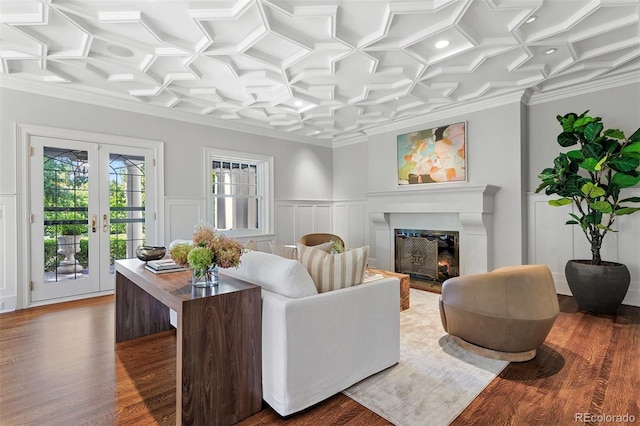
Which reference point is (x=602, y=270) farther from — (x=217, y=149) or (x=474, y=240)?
(x=217, y=149)

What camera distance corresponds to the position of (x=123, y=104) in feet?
14.2

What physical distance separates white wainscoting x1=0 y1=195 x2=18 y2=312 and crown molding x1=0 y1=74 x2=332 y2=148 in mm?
1297

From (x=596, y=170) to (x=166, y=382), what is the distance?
14.4ft

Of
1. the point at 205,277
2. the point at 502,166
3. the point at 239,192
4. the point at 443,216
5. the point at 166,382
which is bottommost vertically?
the point at 166,382

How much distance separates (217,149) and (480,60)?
396 cm

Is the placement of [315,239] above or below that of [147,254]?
below

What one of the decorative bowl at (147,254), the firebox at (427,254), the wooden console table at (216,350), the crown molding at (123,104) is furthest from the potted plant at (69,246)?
the firebox at (427,254)

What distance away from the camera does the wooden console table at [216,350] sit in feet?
5.08

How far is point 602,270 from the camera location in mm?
3254

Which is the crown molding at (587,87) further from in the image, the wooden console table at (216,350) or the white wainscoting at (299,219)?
the wooden console table at (216,350)

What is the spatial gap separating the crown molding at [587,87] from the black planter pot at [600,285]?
2090 millimetres

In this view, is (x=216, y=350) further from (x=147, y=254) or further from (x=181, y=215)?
(x=181, y=215)

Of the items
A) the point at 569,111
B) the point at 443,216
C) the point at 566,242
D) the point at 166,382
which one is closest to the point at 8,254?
the point at 166,382

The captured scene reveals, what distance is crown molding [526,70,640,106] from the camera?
3.58 m
